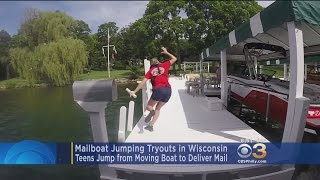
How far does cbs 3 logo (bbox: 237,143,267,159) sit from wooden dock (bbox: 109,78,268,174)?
203 mm

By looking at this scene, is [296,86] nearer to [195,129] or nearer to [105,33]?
[195,129]

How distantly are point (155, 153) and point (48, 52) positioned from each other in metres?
34.7

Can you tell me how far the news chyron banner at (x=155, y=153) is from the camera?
495 centimetres

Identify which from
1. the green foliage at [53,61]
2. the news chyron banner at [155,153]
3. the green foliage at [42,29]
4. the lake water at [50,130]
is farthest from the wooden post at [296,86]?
the green foliage at [42,29]

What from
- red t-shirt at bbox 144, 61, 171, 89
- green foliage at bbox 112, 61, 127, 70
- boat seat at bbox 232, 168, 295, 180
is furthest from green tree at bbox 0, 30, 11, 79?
boat seat at bbox 232, 168, 295, 180

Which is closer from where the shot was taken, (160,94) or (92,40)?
(160,94)

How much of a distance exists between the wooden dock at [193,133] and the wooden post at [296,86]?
2.59ft

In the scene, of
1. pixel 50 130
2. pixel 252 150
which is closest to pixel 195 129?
pixel 252 150

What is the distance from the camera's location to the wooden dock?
4.81 metres

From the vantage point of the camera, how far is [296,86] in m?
5.11

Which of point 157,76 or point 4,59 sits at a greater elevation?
point 4,59

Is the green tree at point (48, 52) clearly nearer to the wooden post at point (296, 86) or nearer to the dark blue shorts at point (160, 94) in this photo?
the dark blue shorts at point (160, 94)

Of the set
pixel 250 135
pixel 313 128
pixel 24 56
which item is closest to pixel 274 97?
pixel 313 128

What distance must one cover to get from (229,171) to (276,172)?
2.31 feet
